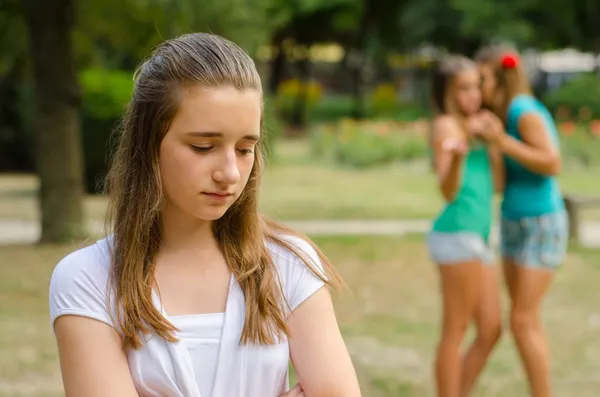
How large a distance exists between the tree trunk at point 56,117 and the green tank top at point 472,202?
7.04m

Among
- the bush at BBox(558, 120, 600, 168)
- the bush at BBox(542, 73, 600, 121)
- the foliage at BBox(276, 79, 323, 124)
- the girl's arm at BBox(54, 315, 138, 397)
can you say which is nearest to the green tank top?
the girl's arm at BBox(54, 315, 138, 397)

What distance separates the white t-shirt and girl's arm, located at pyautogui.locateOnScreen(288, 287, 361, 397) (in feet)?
0.11

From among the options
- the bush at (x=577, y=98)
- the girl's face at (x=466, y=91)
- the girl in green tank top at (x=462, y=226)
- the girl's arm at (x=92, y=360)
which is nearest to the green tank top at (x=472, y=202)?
the girl in green tank top at (x=462, y=226)

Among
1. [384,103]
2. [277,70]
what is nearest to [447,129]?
[384,103]

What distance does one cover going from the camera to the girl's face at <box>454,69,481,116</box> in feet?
17.4

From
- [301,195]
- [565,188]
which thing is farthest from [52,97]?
[565,188]

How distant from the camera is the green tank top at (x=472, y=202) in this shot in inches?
201

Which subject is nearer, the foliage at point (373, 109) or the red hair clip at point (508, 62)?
the red hair clip at point (508, 62)

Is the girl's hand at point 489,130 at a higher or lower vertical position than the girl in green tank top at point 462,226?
higher

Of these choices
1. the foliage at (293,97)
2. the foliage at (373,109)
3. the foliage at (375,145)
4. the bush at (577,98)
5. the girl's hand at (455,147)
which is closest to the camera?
the girl's hand at (455,147)

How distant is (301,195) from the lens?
56.9 feet

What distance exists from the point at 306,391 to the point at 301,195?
50.0 ft

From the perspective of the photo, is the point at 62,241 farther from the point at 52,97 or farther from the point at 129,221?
the point at 129,221

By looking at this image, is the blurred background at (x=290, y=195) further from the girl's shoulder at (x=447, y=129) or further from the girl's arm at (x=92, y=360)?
the girl's shoulder at (x=447, y=129)
